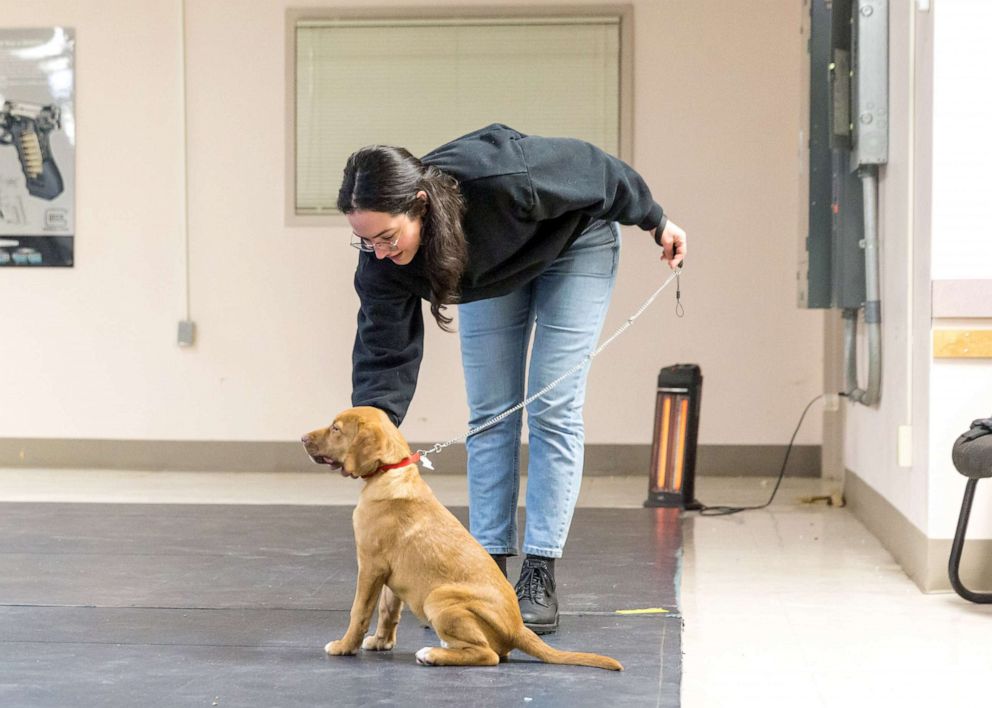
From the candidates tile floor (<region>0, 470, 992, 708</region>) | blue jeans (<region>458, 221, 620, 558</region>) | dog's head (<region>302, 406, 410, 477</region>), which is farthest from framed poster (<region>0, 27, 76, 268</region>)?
dog's head (<region>302, 406, 410, 477</region>)

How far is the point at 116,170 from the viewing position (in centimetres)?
609

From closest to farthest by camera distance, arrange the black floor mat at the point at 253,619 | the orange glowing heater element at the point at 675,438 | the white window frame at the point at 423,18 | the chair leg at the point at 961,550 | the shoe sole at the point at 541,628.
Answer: the black floor mat at the point at 253,619, the shoe sole at the point at 541,628, the chair leg at the point at 961,550, the orange glowing heater element at the point at 675,438, the white window frame at the point at 423,18

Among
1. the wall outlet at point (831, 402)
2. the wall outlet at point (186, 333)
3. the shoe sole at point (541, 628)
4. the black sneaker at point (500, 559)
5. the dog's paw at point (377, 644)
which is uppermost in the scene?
the wall outlet at point (186, 333)

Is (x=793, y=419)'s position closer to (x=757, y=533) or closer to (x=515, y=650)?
(x=757, y=533)

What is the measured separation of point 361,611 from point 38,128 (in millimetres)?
4606

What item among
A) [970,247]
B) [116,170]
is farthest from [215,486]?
[970,247]

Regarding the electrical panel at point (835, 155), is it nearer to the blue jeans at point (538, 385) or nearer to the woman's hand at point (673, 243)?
the woman's hand at point (673, 243)

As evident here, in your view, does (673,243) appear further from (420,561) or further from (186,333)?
(186,333)

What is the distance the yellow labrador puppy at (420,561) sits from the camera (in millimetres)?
2164

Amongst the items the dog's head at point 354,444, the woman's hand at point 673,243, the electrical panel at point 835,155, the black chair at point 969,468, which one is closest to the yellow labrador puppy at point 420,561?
the dog's head at point 354,444

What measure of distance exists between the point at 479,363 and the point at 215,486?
3085mm

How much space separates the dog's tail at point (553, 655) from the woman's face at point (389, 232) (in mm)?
711

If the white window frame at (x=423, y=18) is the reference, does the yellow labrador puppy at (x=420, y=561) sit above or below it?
below

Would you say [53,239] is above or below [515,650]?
above
